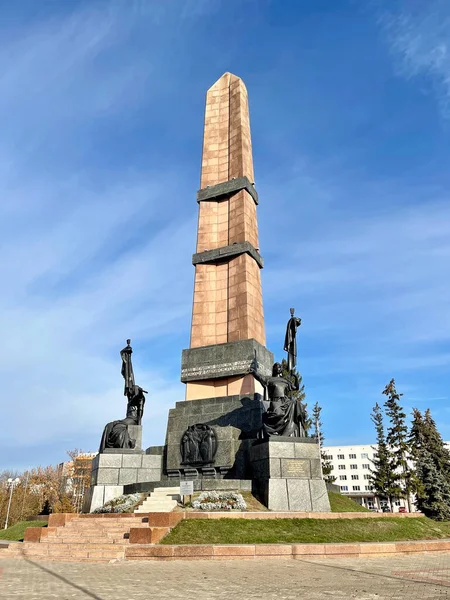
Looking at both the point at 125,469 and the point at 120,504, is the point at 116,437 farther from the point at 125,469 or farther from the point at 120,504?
the point at 120,504

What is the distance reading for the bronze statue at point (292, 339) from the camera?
18.3m

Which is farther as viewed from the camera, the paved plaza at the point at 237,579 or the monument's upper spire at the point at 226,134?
the monument's upper spire at the point at 226,134

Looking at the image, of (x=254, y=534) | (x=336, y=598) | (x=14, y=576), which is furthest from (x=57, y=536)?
(x=336, y=598)

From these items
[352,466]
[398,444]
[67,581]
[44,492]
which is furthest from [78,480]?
[352,466]

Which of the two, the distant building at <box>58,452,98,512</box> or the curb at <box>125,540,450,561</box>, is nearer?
the curb at <box>125,540,450,561</box>

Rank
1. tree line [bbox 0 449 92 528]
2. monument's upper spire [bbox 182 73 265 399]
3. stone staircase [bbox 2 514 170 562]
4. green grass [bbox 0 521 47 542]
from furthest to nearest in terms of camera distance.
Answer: tree line [bbox 0 449 92 528]
monument's upper spire [bbox 182 73 265 399]
green grass [bbox 0 521 47 542]
stone staircase [bbox 2 514 170 562]

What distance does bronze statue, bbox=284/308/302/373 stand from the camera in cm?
1830

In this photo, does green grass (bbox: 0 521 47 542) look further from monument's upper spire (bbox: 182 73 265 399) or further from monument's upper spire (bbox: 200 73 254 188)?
monument's upper spire (bbox: 200 73 254 188)

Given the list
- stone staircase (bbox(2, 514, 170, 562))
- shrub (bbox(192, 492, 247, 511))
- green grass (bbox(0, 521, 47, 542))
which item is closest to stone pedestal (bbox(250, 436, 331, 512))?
shrub (bbox(192, 492, 247, 511))

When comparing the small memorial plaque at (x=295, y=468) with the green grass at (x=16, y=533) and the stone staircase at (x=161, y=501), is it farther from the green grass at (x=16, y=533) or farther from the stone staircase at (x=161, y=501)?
the green grass at (x=16, y=533)

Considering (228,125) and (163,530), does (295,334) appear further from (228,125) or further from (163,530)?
(228,125)

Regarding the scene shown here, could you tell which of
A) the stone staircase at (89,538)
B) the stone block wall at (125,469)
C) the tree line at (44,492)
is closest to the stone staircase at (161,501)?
the stone staircase at (89,538)

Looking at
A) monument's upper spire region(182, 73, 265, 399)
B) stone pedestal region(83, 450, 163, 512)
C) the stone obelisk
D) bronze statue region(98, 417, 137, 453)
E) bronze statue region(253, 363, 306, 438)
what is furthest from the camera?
monument's upper spire region(182, 73, 265, 399)

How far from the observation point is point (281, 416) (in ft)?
49.3
